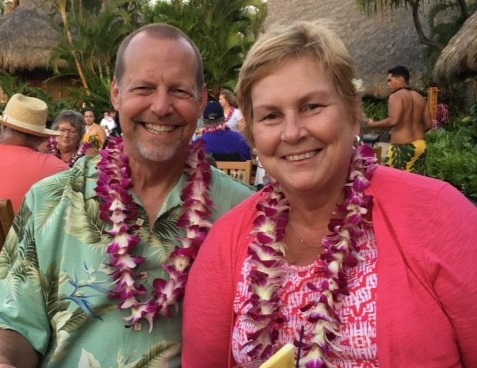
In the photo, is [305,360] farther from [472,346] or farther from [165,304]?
[165,304]

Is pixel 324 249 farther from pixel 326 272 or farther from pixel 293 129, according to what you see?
pixel 293 129

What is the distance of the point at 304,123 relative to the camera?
194 cm

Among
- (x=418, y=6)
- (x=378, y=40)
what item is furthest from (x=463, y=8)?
(x=378, y=40)

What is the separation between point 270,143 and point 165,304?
0.72m

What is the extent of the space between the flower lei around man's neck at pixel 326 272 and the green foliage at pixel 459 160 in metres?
5.02

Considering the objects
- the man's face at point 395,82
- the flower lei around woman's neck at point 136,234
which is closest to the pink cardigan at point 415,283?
the flower lei around woman's neck at point 136,234

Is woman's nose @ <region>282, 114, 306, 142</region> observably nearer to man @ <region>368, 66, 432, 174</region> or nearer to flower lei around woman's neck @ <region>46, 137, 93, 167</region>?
flower lei around woman's neck @ <region>46, 137, 93, 167</region>

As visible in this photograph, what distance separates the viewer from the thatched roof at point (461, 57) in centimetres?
1016

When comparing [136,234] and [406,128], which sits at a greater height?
[136,234]

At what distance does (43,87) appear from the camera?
25250 millimetres

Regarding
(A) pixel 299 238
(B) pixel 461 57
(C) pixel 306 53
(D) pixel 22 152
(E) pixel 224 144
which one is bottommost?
(E) pixel 224 144

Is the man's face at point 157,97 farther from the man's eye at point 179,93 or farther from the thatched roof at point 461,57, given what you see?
the thatched roof at point 461,57

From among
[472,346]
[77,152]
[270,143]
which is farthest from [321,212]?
[77,152]

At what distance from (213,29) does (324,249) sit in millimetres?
21230
